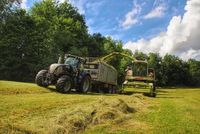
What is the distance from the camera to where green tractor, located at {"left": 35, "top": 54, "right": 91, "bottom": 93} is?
24234 millimetres

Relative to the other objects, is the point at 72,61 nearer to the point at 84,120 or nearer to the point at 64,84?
the point at 64,84

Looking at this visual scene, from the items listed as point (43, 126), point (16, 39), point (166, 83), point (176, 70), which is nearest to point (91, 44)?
point (16, 39)

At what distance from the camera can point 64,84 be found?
78.7 feet

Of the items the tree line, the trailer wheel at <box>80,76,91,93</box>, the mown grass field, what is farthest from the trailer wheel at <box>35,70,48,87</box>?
the tree line

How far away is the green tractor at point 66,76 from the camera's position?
24234mm

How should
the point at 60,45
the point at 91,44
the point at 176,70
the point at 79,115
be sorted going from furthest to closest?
the point at 176,70
the point at 91,44
the point at 60,45
the point at 79,115

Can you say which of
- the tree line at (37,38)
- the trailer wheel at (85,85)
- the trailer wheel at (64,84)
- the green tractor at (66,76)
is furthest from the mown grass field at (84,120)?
the tree line at (37,38)

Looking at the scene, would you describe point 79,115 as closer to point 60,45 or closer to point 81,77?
point 81,77

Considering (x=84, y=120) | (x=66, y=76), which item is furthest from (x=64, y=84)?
(x=84, y=120)

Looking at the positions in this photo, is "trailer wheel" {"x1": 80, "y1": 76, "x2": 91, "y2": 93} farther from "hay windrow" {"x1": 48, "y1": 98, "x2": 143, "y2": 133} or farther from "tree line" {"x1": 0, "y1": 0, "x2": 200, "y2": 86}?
"tree line" {"x1": 0, "y1": 0, "x2": 200, "y2": 86}

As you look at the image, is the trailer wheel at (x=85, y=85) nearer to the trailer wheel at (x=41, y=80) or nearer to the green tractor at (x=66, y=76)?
the green tractor at (x=66, y=76)

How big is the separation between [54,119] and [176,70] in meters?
125

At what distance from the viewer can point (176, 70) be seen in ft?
440

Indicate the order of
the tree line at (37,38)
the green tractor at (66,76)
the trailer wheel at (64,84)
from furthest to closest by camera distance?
the tree line at (37,38) < the green tractor at (66,76) < the trailer wheel at (64,84)
